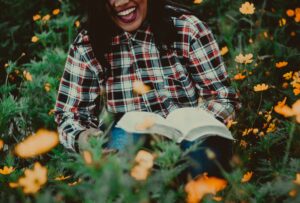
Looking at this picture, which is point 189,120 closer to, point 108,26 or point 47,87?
point 108,26

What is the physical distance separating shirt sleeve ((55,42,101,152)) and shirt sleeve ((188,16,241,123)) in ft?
1.52

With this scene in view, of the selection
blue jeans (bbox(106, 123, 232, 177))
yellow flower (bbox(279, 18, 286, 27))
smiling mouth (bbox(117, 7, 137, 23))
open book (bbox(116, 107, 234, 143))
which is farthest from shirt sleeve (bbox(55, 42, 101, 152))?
yellow flower (bbox(279, 18, 286, 27))

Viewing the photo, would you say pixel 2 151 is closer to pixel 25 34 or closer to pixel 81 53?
pixel 81 53

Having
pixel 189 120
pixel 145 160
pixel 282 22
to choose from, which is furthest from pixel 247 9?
pixel 145 160

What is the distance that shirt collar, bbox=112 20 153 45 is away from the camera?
2023 mm

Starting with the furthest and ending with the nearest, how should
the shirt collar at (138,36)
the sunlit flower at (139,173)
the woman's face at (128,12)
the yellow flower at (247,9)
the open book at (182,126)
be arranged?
the yellow flower at (247,9) → the shirt collar at (138,36) → the woman's face at (128,12) → the open book at (182,126) → the sunlit flower at (139,173)

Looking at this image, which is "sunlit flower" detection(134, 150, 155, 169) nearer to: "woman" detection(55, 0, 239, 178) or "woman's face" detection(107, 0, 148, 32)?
"woman" detection(55, 0, 239, 178)

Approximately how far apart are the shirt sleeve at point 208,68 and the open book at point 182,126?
445 mm

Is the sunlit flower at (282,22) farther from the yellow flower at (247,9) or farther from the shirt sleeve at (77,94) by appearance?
the shirt sleeve at (77,94)

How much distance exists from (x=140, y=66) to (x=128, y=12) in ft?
0.85

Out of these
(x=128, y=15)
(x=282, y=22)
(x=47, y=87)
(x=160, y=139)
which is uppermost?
(x=128, y=15)

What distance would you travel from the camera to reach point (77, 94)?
6.85 ft

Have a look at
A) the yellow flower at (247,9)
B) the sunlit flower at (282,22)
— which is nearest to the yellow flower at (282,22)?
the sunlit flower at (282,22)

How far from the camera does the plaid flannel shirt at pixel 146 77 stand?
198 cm
